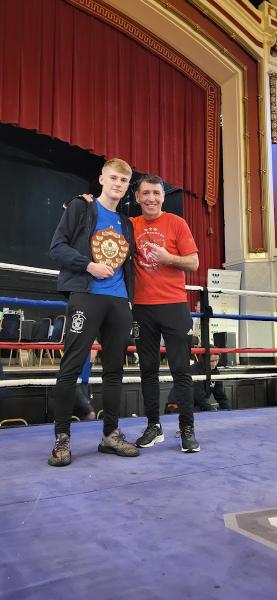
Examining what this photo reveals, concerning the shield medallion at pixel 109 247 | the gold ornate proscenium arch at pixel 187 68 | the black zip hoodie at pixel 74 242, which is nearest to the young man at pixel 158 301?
the shield medallion at pixel 109 247

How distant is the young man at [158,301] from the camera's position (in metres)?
Result: 1.42

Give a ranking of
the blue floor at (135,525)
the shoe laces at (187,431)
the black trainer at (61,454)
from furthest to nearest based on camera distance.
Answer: the shoe laces at (187,431) → the black trainer at (61,454) → the blue floor at (135,525)

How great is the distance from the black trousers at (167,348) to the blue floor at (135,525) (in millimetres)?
154

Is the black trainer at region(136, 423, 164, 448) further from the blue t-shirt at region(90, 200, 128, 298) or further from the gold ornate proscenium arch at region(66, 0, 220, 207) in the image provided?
the gold ornate proscenium arch at region(66, 0, 220, 207)

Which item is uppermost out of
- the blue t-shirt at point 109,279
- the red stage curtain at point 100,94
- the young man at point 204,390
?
the red stage curtain at point 100,94

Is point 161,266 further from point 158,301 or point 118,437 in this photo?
point 118,437

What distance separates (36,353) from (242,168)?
3.56m

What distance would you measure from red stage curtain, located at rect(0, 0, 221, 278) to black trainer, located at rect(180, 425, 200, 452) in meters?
3.81

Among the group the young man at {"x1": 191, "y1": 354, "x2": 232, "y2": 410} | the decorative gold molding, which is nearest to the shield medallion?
the young man at {"x1": 191, "y1": 354, "x2": 232, "y2": 410}

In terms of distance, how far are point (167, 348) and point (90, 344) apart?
28 cm

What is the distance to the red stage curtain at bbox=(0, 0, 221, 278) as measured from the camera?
14.5 ft

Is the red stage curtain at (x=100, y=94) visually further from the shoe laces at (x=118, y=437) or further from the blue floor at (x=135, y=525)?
the blue floor at (x=135, y=525)

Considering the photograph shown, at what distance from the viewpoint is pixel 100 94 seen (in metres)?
4.96

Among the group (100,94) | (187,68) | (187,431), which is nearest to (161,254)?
(187,431)
